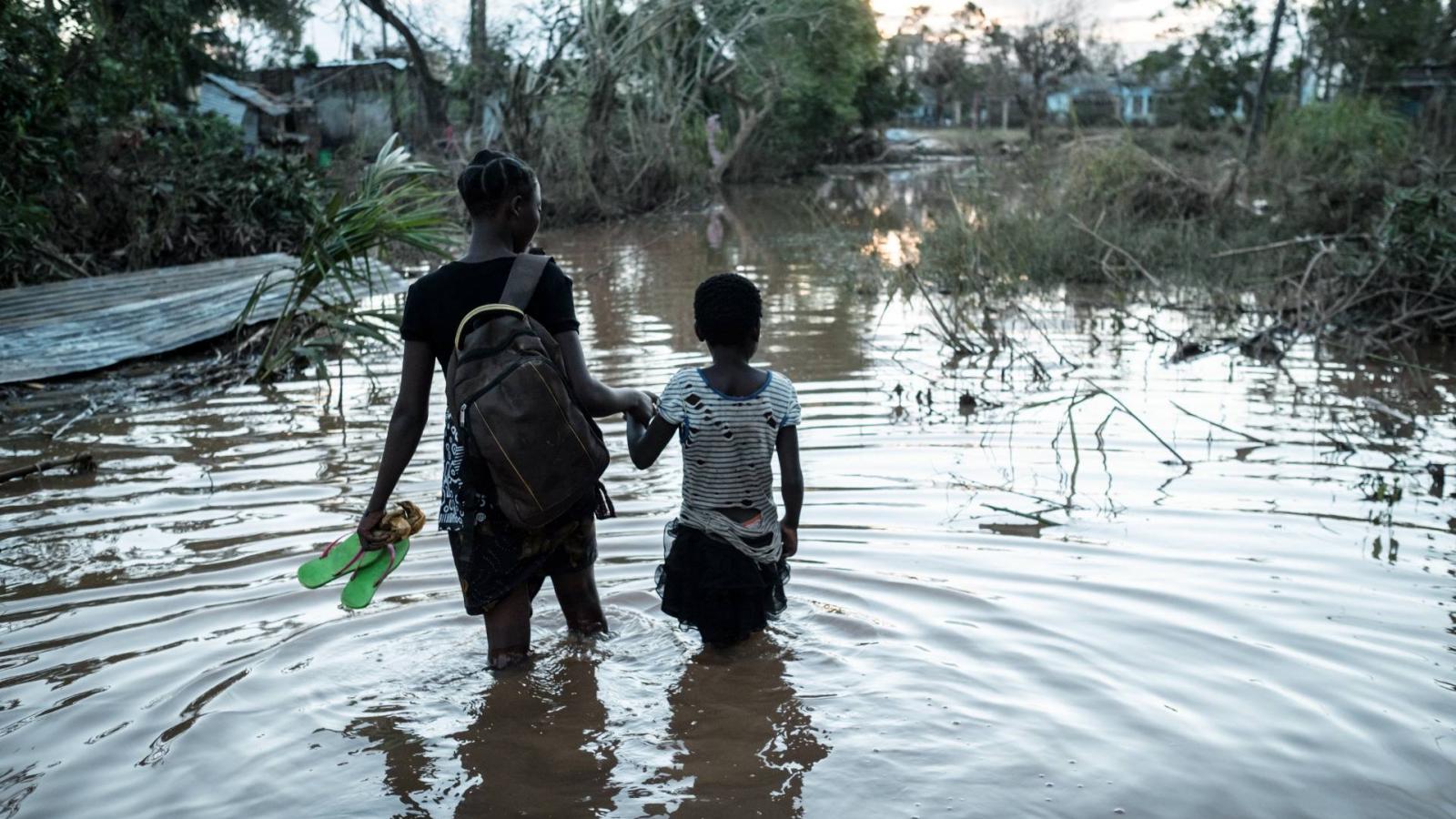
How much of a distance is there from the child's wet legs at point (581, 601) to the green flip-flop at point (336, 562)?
56 centimetres

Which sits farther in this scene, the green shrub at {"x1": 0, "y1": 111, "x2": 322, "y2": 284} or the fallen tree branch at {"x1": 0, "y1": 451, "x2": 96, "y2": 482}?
the green shrub at {"x1": 0, "y1": 111, "x2": 322, "y2": 284}

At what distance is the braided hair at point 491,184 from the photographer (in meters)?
3.29

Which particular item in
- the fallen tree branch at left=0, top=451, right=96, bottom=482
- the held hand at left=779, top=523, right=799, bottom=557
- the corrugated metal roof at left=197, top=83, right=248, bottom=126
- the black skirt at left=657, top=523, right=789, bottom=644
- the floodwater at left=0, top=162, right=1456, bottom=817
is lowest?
the floodwater at left=0, top=162, right=1456, bottom=817

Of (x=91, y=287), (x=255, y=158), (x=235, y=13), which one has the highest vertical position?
(x=235, y=13)

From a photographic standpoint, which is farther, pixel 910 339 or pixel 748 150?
pixel 748 150

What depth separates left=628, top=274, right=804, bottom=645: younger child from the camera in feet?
11.6

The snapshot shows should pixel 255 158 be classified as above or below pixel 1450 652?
above

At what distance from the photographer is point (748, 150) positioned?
35438 millimetres

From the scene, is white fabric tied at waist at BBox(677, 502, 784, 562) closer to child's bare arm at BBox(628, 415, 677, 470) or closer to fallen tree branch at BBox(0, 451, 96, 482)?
child's bare arm at BBox(628, 415, 677, 470)

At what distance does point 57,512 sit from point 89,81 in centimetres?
771

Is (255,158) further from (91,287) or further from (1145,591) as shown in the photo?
(1145,591)

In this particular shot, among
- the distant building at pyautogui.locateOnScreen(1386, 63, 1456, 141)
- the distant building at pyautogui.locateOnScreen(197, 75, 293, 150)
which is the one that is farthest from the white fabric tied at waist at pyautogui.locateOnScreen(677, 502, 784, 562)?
the distant building at pyautogui.locateOnScreen(197, 75, 293, 150)

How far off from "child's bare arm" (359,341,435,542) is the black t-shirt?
0.18 ft

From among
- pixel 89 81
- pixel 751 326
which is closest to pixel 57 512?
pixel 751 326
